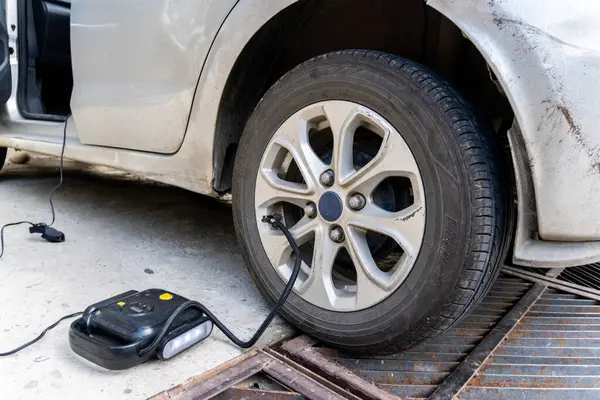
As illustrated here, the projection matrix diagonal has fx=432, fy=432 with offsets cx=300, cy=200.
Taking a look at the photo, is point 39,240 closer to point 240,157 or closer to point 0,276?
point 0,276

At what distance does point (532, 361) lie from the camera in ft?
3.76

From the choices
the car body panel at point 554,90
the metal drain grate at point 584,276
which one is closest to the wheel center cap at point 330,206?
the car body panel at point 554,90

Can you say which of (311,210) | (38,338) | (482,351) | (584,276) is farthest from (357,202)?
(584,276)

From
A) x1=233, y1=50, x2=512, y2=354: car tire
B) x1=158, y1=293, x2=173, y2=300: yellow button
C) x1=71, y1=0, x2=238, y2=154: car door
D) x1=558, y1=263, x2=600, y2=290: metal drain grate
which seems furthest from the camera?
x1=558, y1=263, x2=600, y2=290: metal drain grate

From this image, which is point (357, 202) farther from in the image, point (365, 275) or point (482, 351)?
point (482, 351)

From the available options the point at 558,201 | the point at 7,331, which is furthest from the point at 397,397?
the point at 7,331

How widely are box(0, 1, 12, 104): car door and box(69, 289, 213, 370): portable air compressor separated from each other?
1784 mm

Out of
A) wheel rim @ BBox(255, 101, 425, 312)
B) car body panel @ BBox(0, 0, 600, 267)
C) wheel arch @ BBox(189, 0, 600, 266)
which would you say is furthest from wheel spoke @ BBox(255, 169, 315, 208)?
car body panel @ BBox(0, 0, 600, 267)

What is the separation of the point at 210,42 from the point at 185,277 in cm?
81

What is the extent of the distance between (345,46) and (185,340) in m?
1.07

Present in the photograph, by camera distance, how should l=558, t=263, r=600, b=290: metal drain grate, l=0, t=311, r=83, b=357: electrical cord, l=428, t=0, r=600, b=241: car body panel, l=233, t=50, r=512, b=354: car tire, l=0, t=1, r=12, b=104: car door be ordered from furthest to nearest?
l=0, t=1, r=12, b=104: car door < l=558, t=263, r=600, b=290: metal drain grate < l=0, t=311, r=83, b=357: electrical cord < l=233, t=50, r=512, b=354: car tire < l=428, t=0, r=600, b=241: car body panel

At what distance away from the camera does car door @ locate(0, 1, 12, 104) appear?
7.40ft

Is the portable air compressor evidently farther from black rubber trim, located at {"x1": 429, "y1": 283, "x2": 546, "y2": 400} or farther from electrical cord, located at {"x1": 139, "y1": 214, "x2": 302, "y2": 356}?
black rubber trim, located at {"x1": 429, "y1": 283, "x2": 546, "y2": 400}

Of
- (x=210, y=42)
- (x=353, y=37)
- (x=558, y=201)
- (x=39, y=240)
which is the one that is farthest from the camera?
(x=39, y=240)
